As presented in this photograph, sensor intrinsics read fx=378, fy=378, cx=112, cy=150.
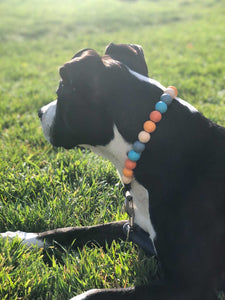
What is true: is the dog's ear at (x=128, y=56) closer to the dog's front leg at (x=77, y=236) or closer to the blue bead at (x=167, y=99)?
the blue bead at (x=167, y=99)

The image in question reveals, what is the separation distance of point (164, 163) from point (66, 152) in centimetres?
189

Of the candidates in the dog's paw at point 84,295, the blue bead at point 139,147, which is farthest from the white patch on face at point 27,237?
the blue bead at point 139,147

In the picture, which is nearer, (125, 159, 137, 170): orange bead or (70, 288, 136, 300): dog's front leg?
(70, 288, 136, 300): dog's front leg

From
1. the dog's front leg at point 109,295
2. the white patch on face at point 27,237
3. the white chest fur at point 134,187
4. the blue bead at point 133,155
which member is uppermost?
the blue bead at point 133,155

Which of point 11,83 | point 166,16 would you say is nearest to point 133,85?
point 11,83

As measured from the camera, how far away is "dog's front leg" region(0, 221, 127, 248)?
8.52ft

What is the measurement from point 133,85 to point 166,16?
1266cm

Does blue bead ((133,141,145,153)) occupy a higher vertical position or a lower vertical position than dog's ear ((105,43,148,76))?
lower

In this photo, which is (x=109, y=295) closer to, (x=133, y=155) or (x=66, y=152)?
(x=133, y=155)

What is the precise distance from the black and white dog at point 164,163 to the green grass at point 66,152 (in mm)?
315

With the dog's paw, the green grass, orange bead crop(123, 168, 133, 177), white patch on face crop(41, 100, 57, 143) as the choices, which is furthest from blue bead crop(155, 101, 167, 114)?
the dog's paw

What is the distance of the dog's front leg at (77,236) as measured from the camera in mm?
2596

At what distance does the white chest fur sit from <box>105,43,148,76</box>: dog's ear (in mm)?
494

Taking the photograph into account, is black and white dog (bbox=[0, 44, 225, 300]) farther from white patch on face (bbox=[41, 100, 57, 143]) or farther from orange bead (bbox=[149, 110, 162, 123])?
white patch on face (bbox=[41, 100, 57, 143])
